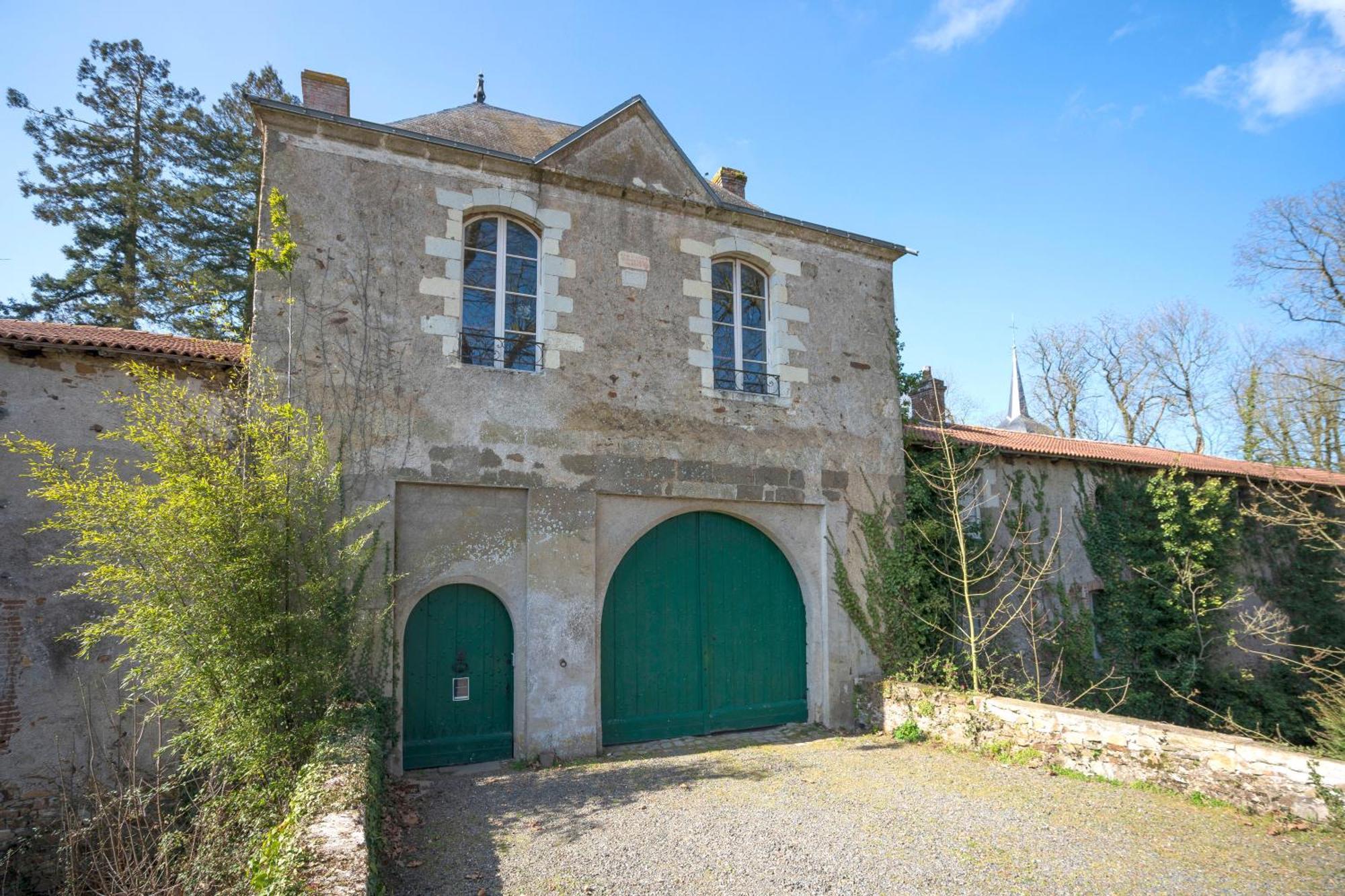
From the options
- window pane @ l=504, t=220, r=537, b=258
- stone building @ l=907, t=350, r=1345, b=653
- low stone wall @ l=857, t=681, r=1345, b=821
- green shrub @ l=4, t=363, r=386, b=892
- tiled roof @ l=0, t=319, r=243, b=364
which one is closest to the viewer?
green shrub @ l=4, t=363, r=386, b=892

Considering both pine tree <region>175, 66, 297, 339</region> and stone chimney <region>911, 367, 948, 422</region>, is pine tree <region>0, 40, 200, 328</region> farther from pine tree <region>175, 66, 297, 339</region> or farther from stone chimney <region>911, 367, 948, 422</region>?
stone chimney <region>911, 367, 948, 422</region>

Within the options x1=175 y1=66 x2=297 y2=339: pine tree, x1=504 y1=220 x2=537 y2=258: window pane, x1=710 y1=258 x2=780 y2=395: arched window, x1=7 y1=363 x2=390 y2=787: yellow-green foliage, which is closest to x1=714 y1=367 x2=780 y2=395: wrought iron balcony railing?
x1=710 y1=258 x2=780 y2=395: arched window

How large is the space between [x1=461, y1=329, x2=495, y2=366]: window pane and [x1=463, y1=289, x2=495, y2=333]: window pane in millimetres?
76

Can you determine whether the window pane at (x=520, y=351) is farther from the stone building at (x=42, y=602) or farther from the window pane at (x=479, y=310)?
the stone building at (x=42, y=602)

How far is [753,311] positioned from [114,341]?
21.5ft

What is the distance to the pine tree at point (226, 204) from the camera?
14.5m

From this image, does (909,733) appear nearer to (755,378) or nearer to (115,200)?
(755,378)

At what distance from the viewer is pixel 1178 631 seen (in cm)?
1077

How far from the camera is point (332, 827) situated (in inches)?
145

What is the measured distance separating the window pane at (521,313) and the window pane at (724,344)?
87.4 inches

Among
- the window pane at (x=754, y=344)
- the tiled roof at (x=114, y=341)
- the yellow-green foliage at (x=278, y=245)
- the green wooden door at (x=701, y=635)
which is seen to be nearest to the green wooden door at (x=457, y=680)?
the green wooden door at (x=701, y=635)

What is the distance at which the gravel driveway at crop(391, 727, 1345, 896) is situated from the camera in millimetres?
4254

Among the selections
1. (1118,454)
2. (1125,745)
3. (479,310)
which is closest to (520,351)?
(479,310)

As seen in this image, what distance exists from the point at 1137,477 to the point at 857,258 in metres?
5.93
